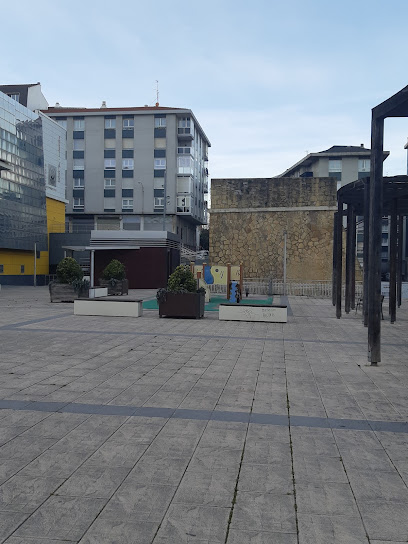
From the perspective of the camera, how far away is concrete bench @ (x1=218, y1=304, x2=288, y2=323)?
56.9 ft

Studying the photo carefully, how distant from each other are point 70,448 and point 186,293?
43.7 ft

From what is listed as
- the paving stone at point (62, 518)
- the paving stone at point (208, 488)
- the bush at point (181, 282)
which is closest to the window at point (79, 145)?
the bush at point (181, 282)

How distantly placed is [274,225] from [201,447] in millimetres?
33452

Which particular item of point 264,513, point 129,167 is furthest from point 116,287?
point 129,167

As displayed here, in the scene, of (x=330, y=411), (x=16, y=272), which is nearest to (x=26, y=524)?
(x=330, y=411)

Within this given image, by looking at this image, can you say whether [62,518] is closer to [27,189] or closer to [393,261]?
[393,261]

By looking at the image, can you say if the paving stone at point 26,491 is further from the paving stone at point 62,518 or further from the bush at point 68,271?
the bush at point 68,271

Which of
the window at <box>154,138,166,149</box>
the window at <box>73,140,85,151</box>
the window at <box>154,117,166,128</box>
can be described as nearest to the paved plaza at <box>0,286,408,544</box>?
→ the window at <box>154,138,166,149</box>

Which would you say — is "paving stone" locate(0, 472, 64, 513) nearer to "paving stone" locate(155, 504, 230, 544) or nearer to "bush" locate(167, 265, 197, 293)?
"paving stone" locate(155, 504, 230, 544)

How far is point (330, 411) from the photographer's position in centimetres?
659

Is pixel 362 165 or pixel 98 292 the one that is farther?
pixel 362 165

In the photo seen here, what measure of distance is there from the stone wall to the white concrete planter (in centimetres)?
1123

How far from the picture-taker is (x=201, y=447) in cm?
517

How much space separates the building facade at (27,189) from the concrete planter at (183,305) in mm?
29020
